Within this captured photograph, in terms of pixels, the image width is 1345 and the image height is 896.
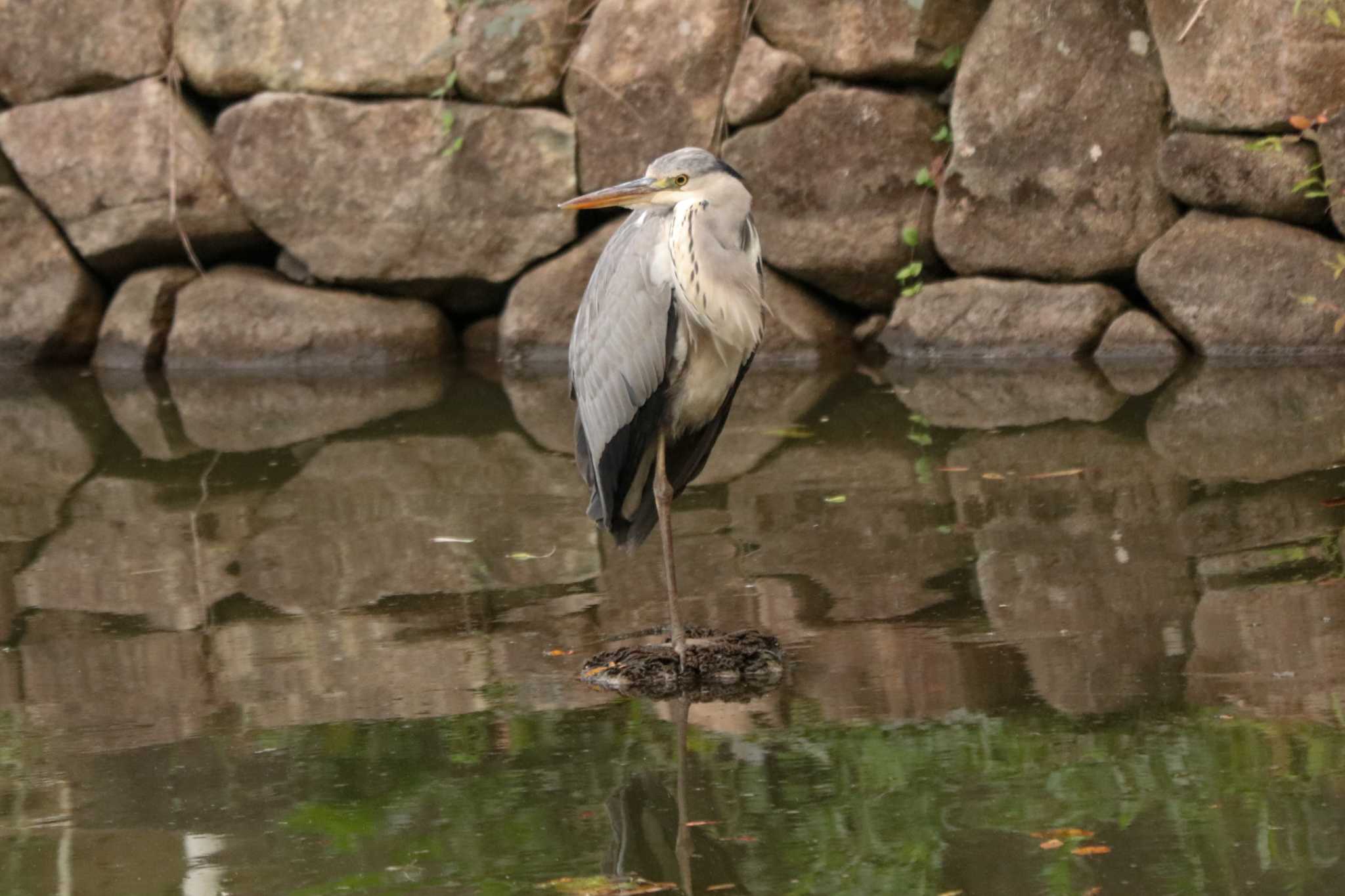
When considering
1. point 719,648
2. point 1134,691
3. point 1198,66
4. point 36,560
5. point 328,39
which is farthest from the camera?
point 328,39

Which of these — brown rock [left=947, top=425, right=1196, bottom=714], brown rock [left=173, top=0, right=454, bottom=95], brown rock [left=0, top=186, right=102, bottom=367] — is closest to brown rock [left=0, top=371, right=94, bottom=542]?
brown rock [left=0, top=186, right=102, bottom=367]

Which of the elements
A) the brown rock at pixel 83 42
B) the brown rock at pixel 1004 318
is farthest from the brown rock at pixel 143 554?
the brown rock at pixel 83 42

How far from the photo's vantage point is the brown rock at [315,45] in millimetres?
9016

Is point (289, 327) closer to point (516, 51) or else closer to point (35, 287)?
point (35, 287)

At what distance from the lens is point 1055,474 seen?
587 centimetres

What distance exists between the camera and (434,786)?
3.38 meters

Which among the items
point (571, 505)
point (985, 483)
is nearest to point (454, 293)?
point (571, 505)

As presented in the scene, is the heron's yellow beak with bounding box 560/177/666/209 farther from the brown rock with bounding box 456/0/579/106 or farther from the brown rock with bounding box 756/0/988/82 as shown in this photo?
the brown rock with bounding box 456/0/579/106

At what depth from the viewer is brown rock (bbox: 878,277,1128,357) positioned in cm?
812

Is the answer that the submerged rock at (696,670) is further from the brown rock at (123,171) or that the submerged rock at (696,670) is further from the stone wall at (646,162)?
the brown rock at (123,171)

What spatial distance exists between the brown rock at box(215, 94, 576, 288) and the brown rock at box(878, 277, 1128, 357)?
1.86 m

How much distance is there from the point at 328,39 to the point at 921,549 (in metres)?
5.32

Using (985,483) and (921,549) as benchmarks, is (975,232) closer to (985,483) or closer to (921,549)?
(985,483)

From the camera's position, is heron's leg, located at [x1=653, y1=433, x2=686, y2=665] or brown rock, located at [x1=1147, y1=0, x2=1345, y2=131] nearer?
heron's leg, located at [x1=653, y1=433, x2=686, y2=665]
